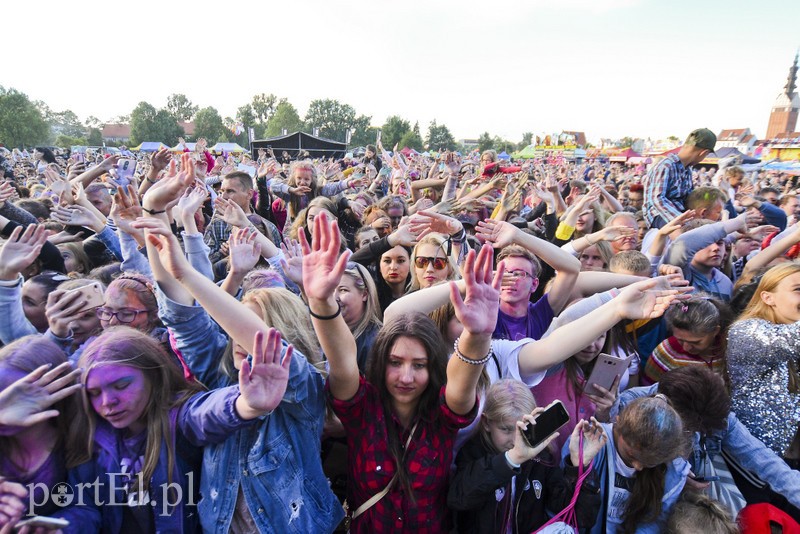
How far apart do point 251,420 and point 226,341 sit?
550 millimetres

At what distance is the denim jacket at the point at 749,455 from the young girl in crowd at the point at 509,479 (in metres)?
0.56

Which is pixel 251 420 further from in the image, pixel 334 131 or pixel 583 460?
pixel 334 131

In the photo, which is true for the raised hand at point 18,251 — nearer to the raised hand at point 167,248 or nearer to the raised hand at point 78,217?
the raised hand at point 167,248

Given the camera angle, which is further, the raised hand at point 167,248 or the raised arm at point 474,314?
the raised hand at point 167,248

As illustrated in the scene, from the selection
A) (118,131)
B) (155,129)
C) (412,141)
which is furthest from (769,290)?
(118,131)

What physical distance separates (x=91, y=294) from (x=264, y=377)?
4.35 ft

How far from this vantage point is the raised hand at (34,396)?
1.37 m

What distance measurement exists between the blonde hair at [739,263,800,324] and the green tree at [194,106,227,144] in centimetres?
8730

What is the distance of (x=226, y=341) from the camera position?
6.41 ft

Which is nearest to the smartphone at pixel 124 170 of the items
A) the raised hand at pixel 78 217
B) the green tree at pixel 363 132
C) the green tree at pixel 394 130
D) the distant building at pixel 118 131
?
the raised hand at pixel 78 217

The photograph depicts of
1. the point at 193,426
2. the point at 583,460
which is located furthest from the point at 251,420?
the point at 583,460

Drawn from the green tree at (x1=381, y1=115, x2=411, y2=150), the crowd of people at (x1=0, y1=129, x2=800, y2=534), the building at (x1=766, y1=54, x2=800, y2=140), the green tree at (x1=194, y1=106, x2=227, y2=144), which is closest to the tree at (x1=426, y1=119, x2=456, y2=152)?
the green tree at (x1=381, y1=115, x2=411, y2=150)

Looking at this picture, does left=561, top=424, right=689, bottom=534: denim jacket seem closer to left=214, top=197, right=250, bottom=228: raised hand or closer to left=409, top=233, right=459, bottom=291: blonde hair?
left=409, top=233, right=459, bottom=291: blonde hair

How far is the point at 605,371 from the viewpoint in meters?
2.07
